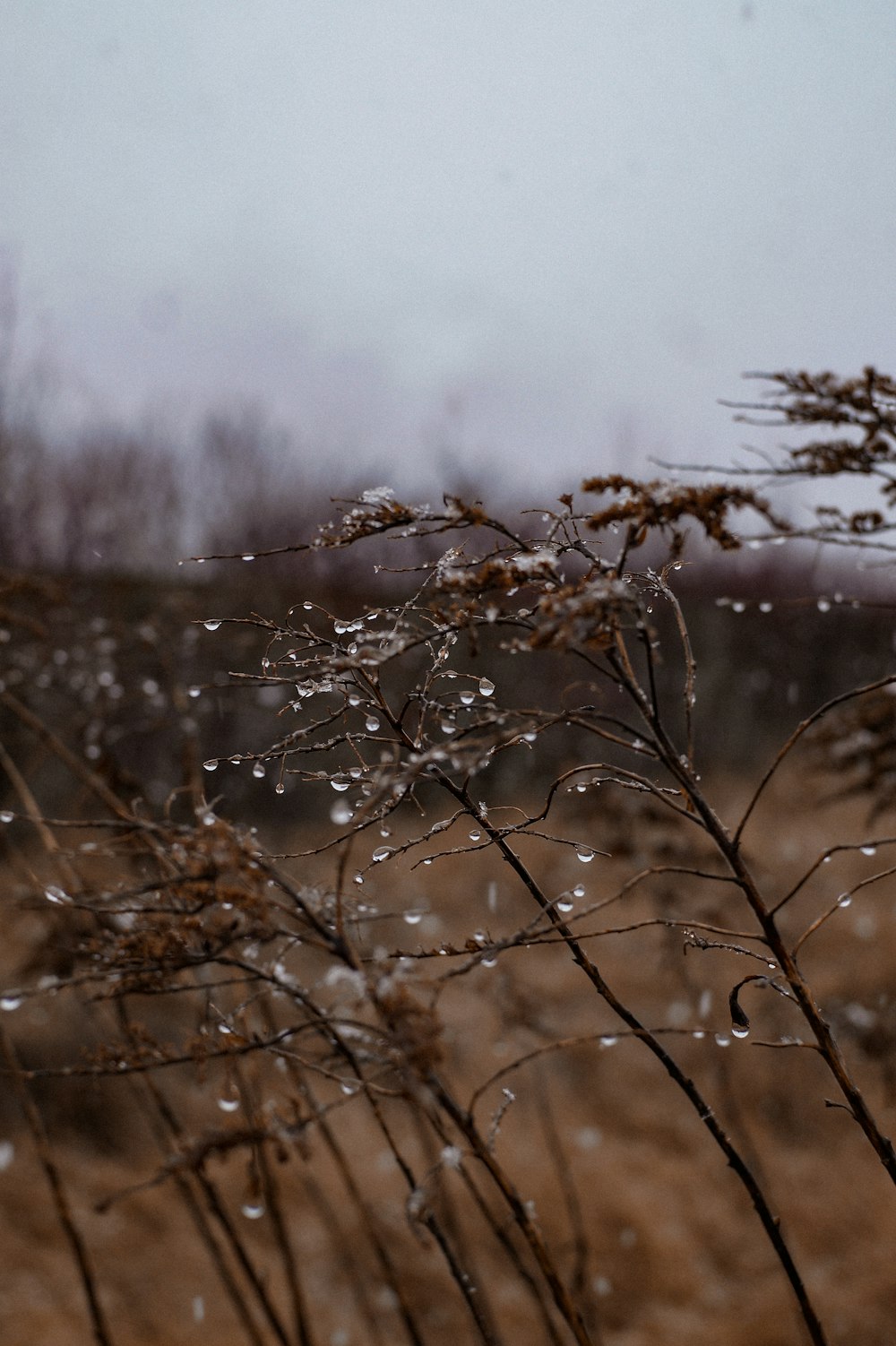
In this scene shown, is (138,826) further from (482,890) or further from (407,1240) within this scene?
(482,890)

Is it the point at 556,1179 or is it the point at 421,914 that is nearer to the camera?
the point at 421,914

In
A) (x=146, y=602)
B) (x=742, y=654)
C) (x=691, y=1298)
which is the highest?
(x=146, y=602)

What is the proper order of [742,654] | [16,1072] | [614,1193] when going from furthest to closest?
1. [742,654]
2. [614,1193]
3. [16,1072]

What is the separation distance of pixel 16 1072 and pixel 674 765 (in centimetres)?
103

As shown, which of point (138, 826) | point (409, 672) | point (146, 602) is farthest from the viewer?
point (409, 672)

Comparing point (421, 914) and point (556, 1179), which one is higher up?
point (421, 914)

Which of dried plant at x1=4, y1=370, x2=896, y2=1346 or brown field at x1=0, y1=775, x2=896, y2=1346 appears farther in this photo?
brown field at x1=0, y1=775, x2=896, y2=1346

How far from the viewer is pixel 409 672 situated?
8031 millimetres

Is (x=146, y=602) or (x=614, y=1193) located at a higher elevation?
(x=146, y=602)

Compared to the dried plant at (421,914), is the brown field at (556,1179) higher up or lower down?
lower down

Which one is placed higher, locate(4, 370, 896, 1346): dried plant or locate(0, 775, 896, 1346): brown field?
locate(4, 370, 896, 1346): dried plant

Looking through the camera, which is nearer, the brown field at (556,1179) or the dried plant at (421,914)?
the dried plant at (421,914)

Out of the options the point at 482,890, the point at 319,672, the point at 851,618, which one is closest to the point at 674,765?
Answer: the point at 319,672

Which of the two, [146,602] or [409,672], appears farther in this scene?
[409,672]
